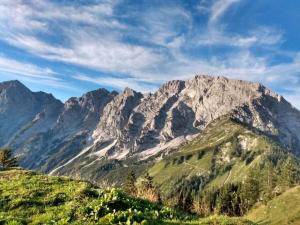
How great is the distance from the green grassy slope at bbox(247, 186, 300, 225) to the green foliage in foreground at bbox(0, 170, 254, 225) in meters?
62.3

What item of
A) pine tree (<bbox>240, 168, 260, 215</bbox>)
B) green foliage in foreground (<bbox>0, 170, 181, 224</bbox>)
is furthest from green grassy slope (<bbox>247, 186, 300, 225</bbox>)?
green foliage in foreground (<bbox>0, 170, 181, 224</bbox>)

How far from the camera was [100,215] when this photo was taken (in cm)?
2216

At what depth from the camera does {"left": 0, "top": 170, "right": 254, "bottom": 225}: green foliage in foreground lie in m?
21.5

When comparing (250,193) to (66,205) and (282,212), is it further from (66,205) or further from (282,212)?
(66,205)

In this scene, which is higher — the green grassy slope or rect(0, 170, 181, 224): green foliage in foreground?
rect(0, 170, 181, 224): green foliage in foreground

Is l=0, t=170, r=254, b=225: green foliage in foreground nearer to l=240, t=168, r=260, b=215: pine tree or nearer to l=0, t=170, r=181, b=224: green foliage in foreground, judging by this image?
l=0, t=170, r=181, b=224: green foliage in foreground

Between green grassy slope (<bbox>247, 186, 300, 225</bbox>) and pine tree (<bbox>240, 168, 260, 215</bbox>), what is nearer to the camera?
green grassy slope (<bbox>247, 186, 300, 225</bbox>)

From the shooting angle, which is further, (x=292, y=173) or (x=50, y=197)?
(x=292, y=173)

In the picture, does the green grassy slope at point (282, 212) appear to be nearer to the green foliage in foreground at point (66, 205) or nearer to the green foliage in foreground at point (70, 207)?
the green foliage in foreground at point (70, 207)

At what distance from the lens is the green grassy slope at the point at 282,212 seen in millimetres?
82250

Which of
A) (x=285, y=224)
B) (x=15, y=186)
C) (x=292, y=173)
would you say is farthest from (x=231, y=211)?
(x=15, y=186)

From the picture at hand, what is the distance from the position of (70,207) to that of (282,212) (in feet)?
248

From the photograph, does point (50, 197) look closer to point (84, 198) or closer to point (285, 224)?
point (84, 198)

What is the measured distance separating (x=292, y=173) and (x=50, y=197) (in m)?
155
